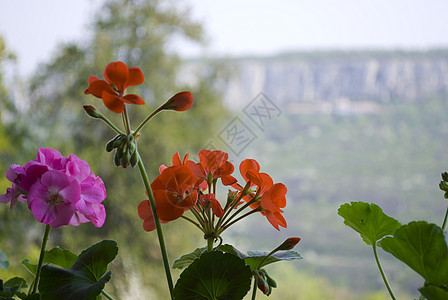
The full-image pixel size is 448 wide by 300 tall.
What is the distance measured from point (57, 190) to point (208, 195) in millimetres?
94

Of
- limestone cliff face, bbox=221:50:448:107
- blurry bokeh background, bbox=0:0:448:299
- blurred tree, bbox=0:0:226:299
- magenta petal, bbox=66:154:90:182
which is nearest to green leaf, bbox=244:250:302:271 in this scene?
magenta petal, bbox=66:154:90:182

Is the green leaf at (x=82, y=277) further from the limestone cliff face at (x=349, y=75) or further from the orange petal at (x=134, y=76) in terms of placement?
the limestone cliff face at (x=349, y=75)

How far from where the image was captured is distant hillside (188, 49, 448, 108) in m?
6.77

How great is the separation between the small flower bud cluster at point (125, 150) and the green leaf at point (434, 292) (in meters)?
0.17

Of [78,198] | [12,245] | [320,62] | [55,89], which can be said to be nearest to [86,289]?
[78,198]

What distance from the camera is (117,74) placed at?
32 centimetres

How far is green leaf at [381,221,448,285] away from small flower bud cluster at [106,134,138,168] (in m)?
0.15

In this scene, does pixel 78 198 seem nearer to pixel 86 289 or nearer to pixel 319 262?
pixel 86 289

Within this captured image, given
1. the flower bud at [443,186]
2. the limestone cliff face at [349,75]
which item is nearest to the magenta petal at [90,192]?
the flower bud at [443,186]

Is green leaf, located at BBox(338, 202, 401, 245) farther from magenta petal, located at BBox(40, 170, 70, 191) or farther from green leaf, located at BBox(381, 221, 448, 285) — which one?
magenta petal, located at BBox(40, 170, 70, 191)

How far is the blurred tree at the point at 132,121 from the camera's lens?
4191mm

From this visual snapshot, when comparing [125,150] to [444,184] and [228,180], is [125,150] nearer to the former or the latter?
[228,180]

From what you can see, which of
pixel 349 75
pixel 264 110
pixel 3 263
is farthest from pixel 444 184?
pixel 349 75

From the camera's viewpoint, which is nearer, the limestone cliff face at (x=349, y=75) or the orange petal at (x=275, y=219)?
the orange petal at (x=275, y=219)
